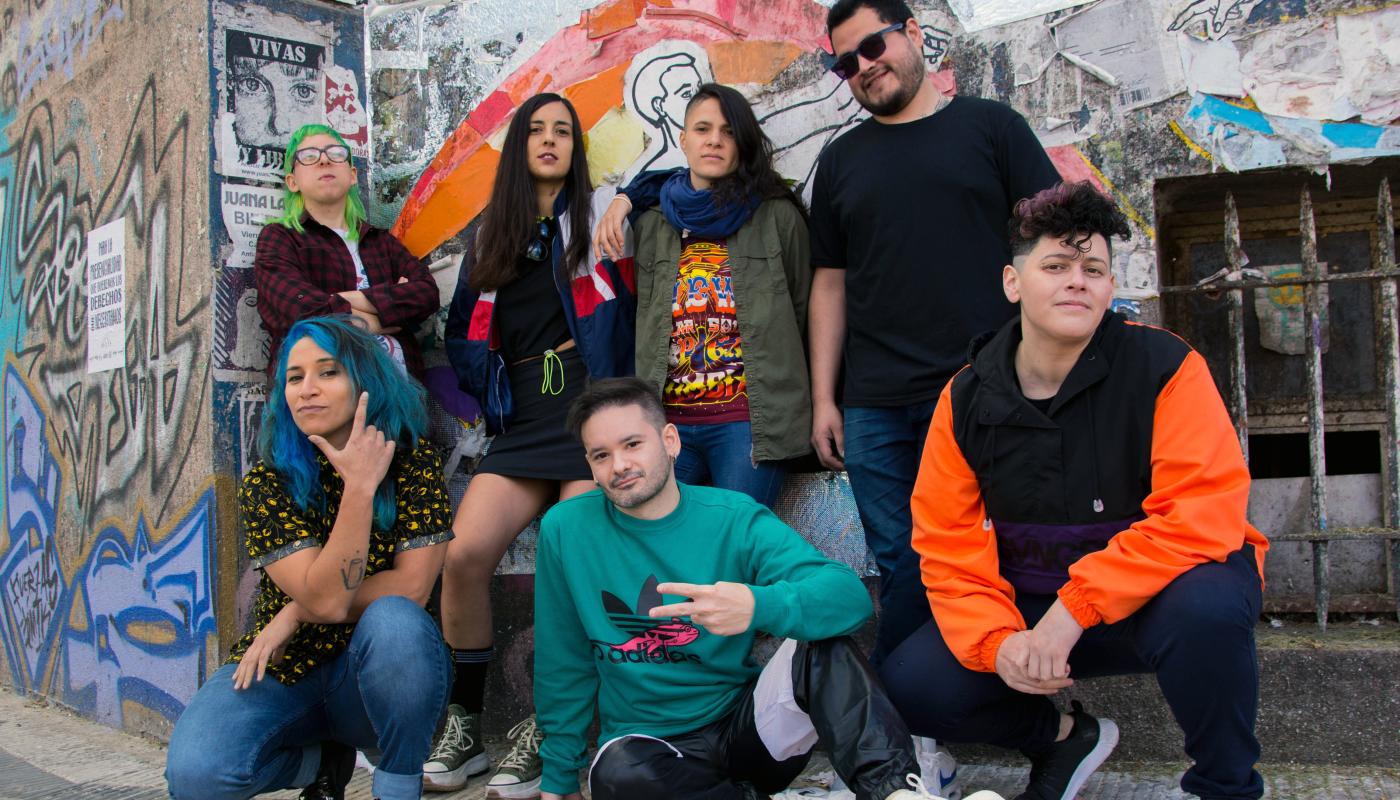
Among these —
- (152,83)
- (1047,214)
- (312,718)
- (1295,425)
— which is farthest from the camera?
(152,83)

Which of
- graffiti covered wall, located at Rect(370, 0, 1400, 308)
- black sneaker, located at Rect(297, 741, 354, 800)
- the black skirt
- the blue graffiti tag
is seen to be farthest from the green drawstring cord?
the blue graffiti tag

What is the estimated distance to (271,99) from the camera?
4160 millimetres

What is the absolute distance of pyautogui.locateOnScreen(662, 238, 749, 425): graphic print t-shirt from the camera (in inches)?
127

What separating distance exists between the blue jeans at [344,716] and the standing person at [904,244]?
1269mm

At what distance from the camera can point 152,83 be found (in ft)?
14.3

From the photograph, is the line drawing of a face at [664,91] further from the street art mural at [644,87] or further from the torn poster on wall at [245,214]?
the torn poster on wall at [245,214]

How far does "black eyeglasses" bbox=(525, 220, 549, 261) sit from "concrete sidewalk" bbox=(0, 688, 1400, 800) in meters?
1.73

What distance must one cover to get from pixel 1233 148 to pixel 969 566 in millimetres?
1623

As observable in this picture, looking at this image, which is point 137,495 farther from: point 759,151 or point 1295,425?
point 1295,425

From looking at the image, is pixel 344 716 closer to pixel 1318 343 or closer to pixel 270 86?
pixel 270 86

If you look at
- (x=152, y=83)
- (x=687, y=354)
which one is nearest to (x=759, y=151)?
(x=687, y=354)

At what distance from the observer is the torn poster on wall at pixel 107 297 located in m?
4.59

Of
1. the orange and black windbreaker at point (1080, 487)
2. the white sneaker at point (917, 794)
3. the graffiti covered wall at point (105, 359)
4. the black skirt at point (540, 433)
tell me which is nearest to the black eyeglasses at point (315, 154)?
the graffiti covered wall at point (105, 359)

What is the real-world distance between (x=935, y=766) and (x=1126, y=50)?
2.20 metres
